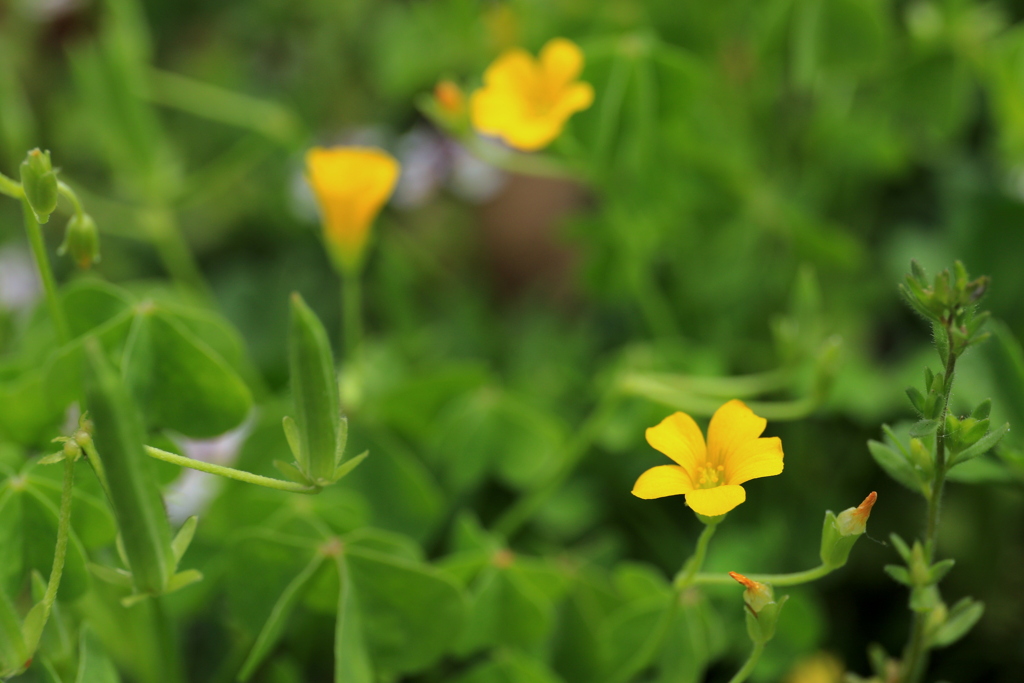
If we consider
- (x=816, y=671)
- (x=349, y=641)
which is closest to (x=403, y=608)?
(x=349, y=641)

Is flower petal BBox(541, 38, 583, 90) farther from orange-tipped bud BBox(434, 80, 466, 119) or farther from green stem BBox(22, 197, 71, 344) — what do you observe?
green stem BBox(22, 197, 71, 344)

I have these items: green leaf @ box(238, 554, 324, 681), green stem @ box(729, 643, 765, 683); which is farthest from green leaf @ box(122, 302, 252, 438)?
green stem @ box(729, 643, 765, 683)

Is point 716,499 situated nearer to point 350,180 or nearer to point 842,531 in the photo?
point 842,531

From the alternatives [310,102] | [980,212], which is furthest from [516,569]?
[310,102]

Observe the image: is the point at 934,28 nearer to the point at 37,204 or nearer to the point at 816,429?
the point at 816,429

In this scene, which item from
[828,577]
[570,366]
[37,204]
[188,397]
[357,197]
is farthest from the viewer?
[570,366]

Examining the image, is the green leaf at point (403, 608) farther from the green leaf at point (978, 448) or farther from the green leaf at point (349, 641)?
the green leaf at point (978, 448)
